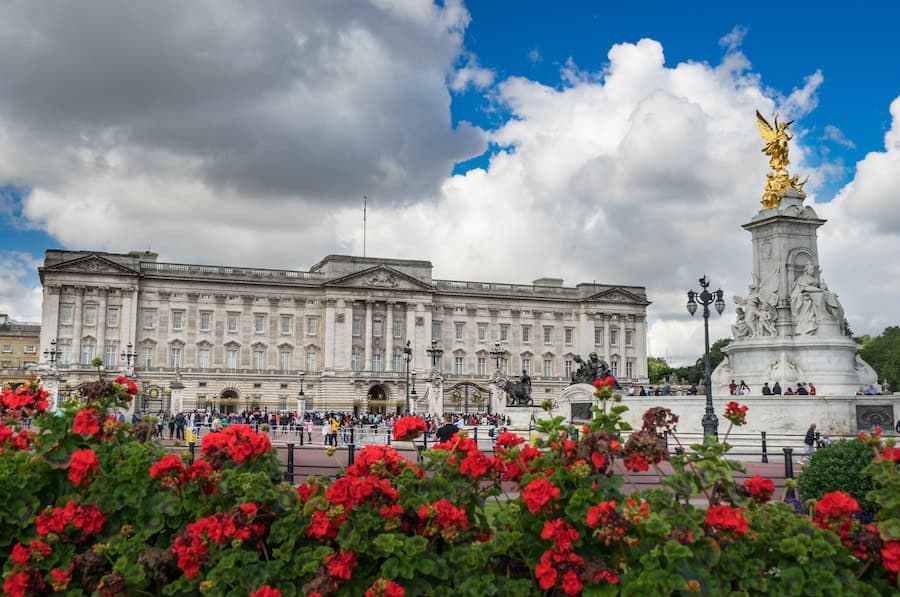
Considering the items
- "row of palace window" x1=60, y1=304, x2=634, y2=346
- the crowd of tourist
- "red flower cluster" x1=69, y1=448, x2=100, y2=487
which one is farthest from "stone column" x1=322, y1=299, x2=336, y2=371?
"red flower cluster" x1=69, y1=448, x2=100, y2=487

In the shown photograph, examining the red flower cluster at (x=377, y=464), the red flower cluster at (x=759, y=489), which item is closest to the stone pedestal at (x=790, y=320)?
the red flower cluster at (x=759, y=489)

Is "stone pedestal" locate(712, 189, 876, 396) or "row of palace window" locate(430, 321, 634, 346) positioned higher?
"row of palace window" locate(430, 321, 634, 346)

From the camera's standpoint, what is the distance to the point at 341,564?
5430 millimetres

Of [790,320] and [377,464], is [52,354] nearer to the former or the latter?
[790,320]

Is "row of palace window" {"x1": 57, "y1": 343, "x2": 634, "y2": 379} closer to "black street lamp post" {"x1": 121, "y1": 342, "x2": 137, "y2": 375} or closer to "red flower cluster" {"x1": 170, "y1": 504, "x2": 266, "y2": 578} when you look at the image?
"black street lamp post" {"x1": 121, "y1": 342, "x2": 137, "y2": 375}

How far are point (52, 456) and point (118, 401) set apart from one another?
0.97 m

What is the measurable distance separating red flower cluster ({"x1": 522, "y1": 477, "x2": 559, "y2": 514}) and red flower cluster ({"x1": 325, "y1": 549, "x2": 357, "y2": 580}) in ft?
4.08

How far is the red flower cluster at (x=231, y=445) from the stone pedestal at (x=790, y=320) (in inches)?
1155

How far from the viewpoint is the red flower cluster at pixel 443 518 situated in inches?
220

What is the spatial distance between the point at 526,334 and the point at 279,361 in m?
29.1

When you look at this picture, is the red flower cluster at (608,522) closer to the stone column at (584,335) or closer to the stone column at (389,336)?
the stone column at (389,336)

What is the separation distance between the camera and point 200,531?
18.2 feet

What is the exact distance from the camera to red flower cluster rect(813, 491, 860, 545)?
5547 millimetres

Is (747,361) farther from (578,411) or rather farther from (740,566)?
(740,566)
